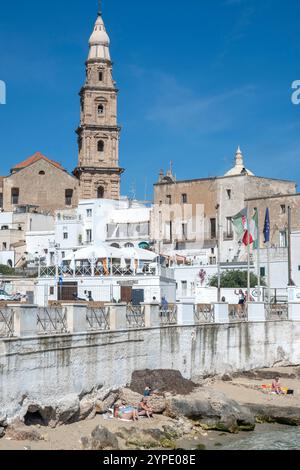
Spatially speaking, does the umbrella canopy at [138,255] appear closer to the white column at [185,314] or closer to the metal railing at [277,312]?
the metal railing at [277,312]

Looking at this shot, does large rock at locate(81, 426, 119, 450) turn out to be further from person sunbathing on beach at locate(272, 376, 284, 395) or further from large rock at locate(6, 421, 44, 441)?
person sunbathing on beach at locate(272, 376, 284, 395)

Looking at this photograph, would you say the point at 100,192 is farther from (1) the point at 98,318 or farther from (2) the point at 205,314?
(1) the point at 98,318

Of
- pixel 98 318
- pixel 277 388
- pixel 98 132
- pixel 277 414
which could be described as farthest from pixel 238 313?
pixel 98 132

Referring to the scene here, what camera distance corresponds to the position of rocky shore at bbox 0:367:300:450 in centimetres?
2347

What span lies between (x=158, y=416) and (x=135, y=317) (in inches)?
160

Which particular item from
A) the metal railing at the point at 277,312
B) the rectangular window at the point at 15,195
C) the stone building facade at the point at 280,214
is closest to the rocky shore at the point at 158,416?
the metal railing at the point at 277,312

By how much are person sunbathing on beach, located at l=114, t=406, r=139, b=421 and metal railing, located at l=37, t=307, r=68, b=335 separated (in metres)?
3.24

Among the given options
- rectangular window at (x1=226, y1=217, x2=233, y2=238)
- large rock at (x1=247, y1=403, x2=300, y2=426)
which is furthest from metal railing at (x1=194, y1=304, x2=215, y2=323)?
rectangular window at (x1=226, y1=217, x2=233, y2=238)

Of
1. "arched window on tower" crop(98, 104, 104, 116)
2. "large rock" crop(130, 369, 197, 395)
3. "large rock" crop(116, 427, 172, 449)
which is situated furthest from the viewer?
"arched window on tower" crop(98, 104, 104, 116)

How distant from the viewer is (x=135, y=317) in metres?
30.2

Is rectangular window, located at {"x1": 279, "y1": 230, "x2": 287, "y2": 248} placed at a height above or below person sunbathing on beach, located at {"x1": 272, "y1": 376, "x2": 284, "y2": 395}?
above

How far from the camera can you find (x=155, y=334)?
3081 centimetres
